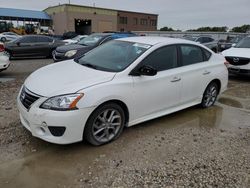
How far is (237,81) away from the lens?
8984 mm

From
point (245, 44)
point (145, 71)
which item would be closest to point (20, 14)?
point (245, 44)

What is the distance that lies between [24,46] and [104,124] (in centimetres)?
1142

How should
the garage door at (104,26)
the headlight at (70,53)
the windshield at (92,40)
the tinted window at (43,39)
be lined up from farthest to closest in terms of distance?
the garage door at (104,26) → the tinted window at (43,39) → the windshield at (92,40) → the headlight at (70,53)

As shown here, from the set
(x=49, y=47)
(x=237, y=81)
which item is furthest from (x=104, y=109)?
(x=49, y=47)

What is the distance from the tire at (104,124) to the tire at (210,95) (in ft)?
7.86

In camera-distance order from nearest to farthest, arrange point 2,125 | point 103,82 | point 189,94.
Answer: point 103,82 < point 2,125 < point 189,94

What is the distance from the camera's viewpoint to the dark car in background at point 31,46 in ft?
43.1

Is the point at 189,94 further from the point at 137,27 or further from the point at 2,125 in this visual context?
the point at 137,27

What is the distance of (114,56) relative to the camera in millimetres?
4422

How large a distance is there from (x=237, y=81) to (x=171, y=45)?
5.36m

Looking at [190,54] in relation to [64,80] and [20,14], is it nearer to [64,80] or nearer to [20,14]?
[64,80]

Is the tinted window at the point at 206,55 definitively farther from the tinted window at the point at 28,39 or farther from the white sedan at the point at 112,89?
the tinted window at the point at 28,39

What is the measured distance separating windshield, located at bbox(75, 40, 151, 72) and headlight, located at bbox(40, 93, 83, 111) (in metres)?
0.91

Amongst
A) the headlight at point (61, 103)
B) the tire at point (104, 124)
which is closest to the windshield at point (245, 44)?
the tire at point (104, 124)
